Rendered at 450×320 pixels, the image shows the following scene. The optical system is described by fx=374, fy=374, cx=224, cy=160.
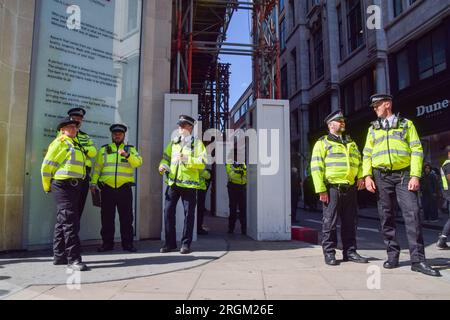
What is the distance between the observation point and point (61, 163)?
4465 mm

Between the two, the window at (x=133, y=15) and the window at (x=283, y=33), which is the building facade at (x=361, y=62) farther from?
the window at (x=133, y=15)

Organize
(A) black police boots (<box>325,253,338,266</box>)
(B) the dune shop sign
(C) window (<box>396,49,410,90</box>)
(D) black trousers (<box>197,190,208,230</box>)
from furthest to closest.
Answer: (C) window (<box>396,49,410,90</box>)
(B) the dune shop sign
(D) black trousers (<box>197,190,208,230</box>)
(A) black police boots (<box>325,253,338,266</box>)

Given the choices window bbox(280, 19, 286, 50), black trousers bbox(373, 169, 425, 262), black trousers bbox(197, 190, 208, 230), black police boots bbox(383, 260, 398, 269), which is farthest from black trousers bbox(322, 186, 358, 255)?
window bbox(280, 19, 286, 50)

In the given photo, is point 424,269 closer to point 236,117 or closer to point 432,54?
point 432,54

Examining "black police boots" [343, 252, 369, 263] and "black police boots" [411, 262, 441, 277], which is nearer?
"black police boots" [411, 262, 441, 277]

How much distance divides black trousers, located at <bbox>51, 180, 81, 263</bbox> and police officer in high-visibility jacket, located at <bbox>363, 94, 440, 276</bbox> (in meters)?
3.56

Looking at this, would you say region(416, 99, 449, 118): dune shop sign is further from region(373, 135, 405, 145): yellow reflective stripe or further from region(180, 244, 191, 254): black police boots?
region(180, 244, 191, 254): black police boots

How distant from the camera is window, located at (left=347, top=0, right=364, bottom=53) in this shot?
2030 cm

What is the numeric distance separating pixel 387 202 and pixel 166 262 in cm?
A: 283

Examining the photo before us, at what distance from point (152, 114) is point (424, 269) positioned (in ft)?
15.9

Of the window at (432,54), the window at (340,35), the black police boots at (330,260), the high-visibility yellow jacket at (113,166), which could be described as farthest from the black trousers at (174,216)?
the window at (340,35)

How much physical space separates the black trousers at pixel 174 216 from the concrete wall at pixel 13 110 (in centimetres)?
201

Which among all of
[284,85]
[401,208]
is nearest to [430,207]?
[401,208]

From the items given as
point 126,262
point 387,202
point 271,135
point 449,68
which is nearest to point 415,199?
point 387,202
